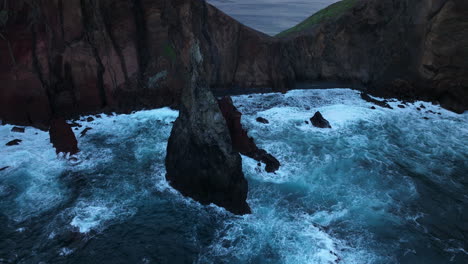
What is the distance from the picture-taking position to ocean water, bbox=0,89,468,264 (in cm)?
1739

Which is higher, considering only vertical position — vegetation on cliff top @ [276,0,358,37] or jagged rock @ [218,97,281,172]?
vegetation on cliff top @ [276,0,358,37]

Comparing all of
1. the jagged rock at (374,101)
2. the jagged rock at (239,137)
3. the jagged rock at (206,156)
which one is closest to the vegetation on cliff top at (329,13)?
the jagged rock at (374,101)

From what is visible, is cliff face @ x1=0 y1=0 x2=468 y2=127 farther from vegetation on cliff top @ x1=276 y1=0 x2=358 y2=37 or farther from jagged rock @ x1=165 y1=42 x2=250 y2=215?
jagged rock @ x1=165 y1=42 x2=250 y2=215

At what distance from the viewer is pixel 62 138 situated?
26453 millimetres

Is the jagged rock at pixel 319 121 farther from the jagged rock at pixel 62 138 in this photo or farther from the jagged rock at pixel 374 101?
the jagged rock at pixel 62 138

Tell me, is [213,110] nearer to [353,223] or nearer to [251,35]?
[353,223]

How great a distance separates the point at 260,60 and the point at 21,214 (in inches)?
1167

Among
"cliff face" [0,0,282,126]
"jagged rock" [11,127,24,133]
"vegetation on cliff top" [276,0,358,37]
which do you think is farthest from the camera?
"vegetation on cliff top" [276,0,358,37]

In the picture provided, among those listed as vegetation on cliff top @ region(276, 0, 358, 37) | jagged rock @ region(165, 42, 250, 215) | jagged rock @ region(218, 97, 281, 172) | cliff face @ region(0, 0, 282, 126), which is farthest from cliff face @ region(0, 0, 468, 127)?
jagged rock @ region(165, 42, 250, 215)

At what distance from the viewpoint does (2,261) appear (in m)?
16.3

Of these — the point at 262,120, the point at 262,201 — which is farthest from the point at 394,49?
the point at 262,201

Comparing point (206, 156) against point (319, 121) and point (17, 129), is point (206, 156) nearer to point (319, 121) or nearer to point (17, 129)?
point (319, 121)

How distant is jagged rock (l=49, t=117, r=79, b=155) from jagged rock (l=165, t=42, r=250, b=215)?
990 cm

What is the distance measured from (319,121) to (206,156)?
49.8 feet
